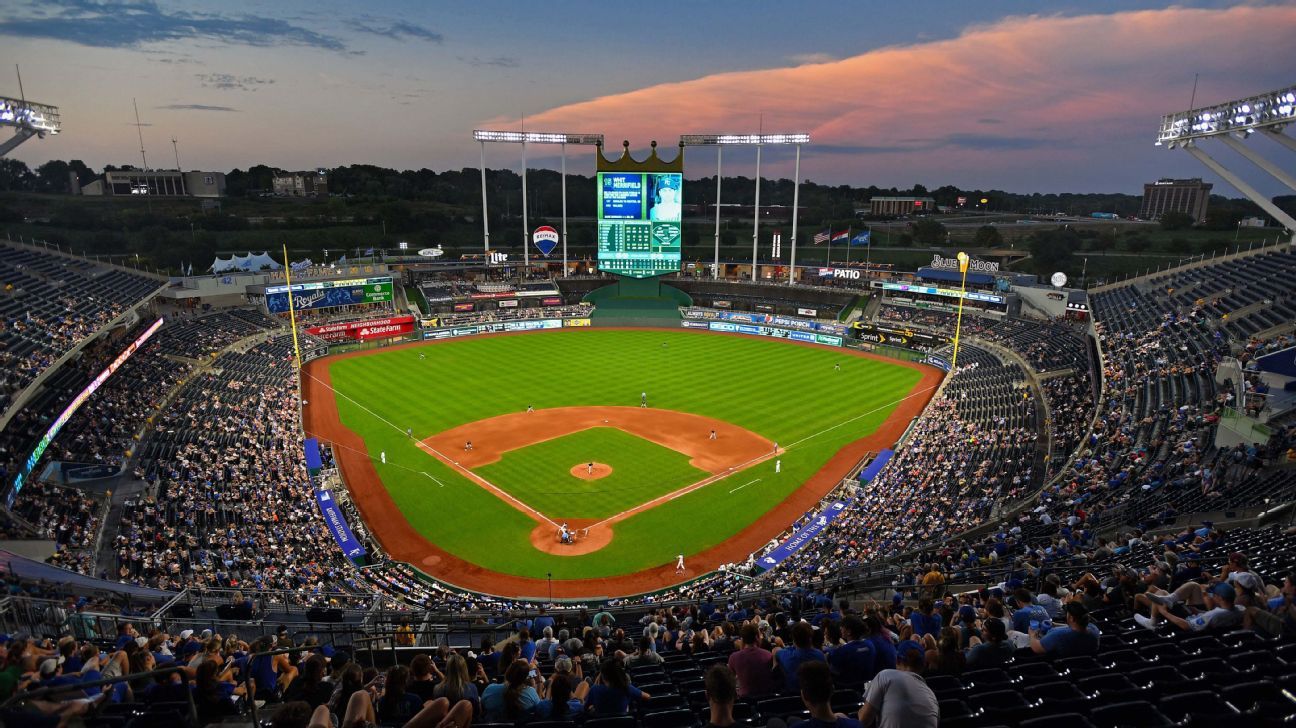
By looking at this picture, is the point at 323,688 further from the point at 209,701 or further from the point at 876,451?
the point at 876,451

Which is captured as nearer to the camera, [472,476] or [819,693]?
[819,693]

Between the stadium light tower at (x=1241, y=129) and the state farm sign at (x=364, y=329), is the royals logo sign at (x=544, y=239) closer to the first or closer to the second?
the state farm sign at (x=364, y=329)

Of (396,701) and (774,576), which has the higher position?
(396,701)

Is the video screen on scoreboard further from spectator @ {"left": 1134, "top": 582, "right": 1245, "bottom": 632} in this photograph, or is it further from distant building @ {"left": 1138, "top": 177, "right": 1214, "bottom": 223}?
distant building @ {"left": 1138, "top": 177, "right": 1214, "bottom": 223}

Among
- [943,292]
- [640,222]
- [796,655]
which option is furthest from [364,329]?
[796,655]

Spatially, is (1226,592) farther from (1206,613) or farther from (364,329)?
(364,329)

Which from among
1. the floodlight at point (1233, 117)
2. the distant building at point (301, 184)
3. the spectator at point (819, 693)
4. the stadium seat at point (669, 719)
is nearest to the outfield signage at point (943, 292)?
the floodlight at point (1233, 117)
